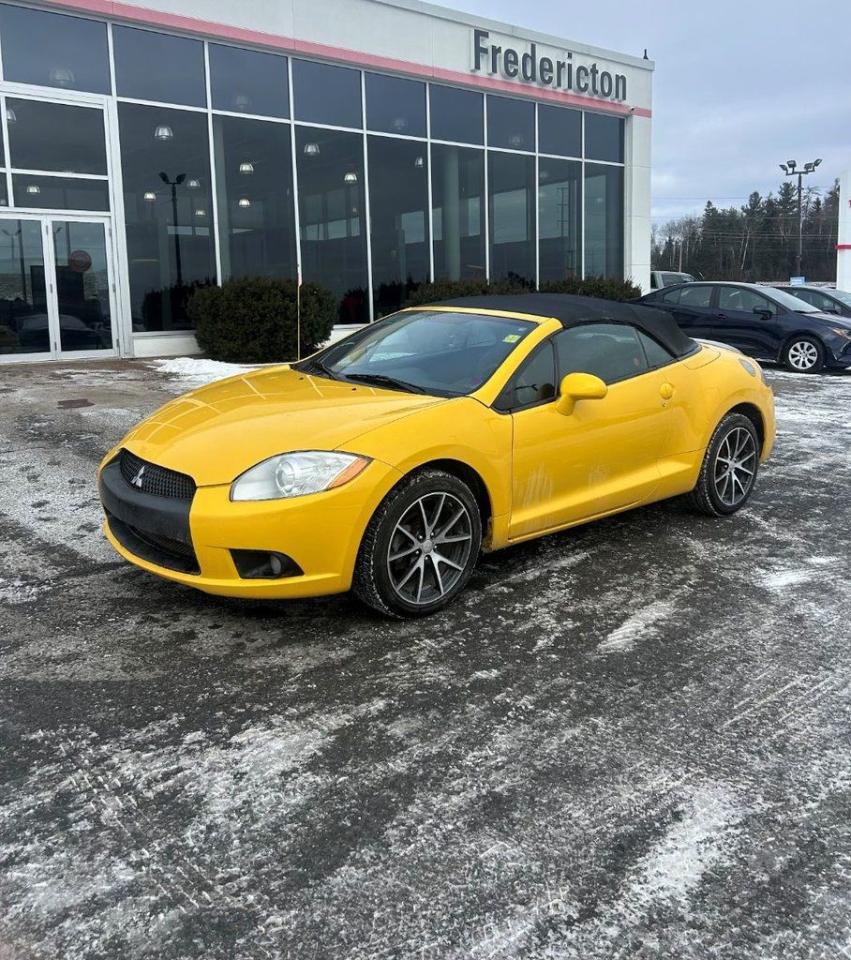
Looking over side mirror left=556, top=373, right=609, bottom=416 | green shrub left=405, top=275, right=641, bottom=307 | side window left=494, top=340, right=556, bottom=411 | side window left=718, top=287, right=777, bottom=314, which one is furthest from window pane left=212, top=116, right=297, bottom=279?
side mirror left=556, top=373, right=609, bottom=416

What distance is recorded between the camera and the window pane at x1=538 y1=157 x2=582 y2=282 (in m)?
20.9

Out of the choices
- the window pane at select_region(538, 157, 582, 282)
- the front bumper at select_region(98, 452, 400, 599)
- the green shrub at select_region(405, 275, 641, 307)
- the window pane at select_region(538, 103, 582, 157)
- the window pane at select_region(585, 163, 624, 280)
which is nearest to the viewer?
the front bumper at select_region(98, 452, 400, 599)

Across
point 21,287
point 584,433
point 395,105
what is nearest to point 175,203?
point 21,287

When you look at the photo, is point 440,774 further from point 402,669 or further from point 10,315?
point 10,315

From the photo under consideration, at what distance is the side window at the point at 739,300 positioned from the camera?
49.8 feet

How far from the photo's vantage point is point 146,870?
2438mm

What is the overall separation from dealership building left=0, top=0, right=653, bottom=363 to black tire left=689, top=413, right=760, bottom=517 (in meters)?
11.8

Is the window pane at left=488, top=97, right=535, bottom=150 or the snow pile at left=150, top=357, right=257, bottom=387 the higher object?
the window pane at left=488, top=97, right=535, bottom=150

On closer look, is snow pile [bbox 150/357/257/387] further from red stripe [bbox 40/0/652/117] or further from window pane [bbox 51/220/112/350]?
red stripe [bbox 40/0/652/117]

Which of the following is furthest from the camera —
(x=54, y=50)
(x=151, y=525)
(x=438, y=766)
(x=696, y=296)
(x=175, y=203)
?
(x=696, y=296)

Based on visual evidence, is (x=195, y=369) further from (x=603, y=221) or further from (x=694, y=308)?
(x=603, y=221)

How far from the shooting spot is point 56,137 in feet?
46.4

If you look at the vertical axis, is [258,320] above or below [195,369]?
above

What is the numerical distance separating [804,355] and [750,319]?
1083 mm
